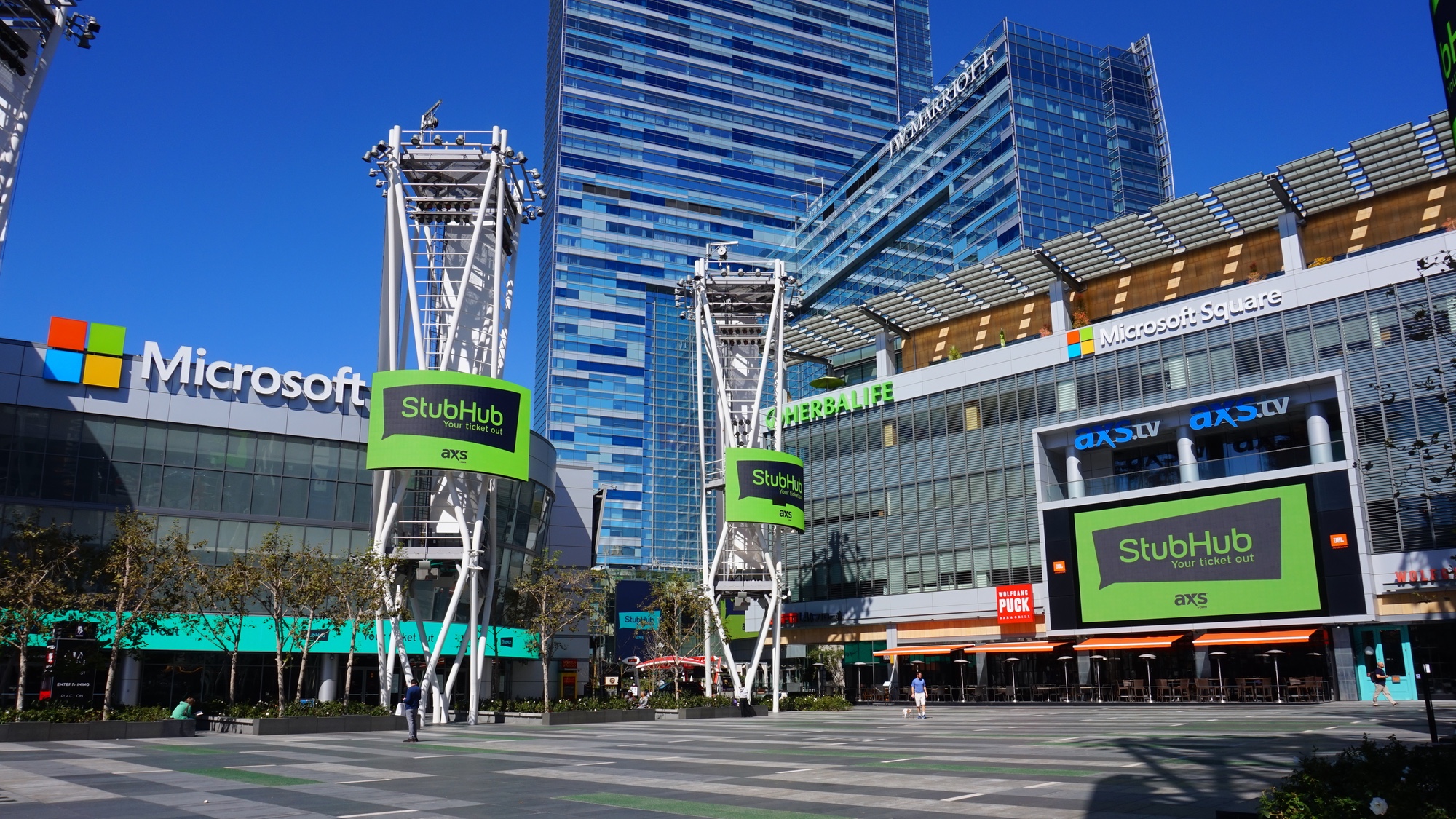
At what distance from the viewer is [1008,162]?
123438 millimetres

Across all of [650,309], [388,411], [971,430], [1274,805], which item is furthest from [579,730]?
[650,309]

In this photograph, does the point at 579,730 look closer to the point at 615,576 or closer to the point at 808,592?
the point at 808,592

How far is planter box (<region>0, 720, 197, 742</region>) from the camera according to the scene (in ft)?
104

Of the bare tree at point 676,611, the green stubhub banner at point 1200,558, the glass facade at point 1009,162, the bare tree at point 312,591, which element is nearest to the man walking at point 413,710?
the bare tree at point 312,591

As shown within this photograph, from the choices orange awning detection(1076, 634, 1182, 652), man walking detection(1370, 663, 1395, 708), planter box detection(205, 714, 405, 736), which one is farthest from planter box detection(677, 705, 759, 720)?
man walking detection(1370, 663, 1395, 708)

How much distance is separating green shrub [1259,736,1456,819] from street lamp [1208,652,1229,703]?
44931 mm

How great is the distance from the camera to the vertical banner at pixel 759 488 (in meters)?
56.0

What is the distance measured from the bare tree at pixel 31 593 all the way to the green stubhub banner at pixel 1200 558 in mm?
48142

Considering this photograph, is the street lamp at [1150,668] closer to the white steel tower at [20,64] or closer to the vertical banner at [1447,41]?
the vertical banner at [1447,41]

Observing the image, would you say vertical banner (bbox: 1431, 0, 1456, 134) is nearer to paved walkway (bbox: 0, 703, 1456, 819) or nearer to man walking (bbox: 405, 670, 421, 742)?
paved walkway (bbox: 0, 703, 1456, 819)

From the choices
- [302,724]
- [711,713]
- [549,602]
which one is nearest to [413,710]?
[302,724]

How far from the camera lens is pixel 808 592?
255ft

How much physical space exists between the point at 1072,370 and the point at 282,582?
4411cm

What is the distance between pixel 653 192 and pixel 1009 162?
70105 millimetres
